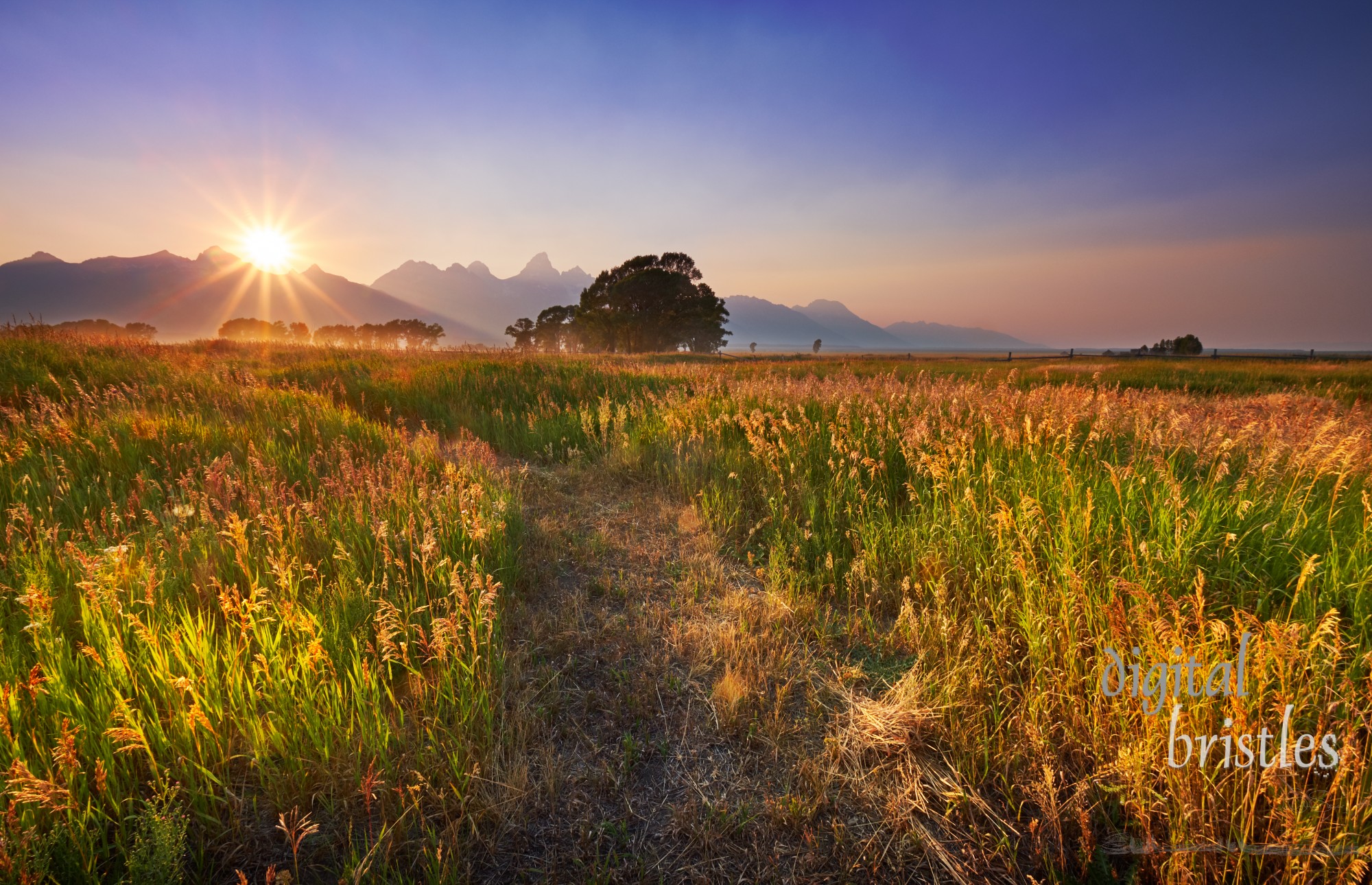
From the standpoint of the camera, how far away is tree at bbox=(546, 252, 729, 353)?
163 feet

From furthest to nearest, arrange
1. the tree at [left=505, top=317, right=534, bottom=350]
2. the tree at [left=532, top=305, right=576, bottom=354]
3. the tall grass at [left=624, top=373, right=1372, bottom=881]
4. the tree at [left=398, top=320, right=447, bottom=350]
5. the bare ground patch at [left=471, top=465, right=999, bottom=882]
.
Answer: the tree at [left=398, top=320, right=447, bottom=350]
the tree at [left=505, top=317, right=534, bottom=350]
the tree at [left=532, top=305, right=576, bottom=354]
the bare ground patch at [left=471, top=465, right=999, bottom=882]
the tall grass at [left=624, top=373, right=1372, bottom=881]

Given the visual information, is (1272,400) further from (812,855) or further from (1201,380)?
(1201,380)

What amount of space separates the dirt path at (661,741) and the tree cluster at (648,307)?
4723 centimetres

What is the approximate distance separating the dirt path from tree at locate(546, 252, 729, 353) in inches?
1921

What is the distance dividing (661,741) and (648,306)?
50981 millimetres

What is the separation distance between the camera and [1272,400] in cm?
646

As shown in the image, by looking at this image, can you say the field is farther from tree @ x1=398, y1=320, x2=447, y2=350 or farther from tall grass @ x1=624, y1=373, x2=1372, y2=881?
tree @ x1=398, y1=320, x2=447, y2=350

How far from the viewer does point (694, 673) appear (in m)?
2.66

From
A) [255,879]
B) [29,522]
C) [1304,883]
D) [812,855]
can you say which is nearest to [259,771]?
[255,879]

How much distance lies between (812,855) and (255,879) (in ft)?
6.27

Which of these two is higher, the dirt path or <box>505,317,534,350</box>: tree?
<box>505,317,534,350</box>: tree

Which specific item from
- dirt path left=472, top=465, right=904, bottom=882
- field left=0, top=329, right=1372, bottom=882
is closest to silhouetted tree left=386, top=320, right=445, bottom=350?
field left=0, top=329, right=1372, bottom=882

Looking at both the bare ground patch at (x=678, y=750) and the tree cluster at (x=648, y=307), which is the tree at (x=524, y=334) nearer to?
the tree cluster at (x=648, y=307)

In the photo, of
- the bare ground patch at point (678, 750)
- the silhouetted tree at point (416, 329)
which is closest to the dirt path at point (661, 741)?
the bare ground patch at point (678, 750)
